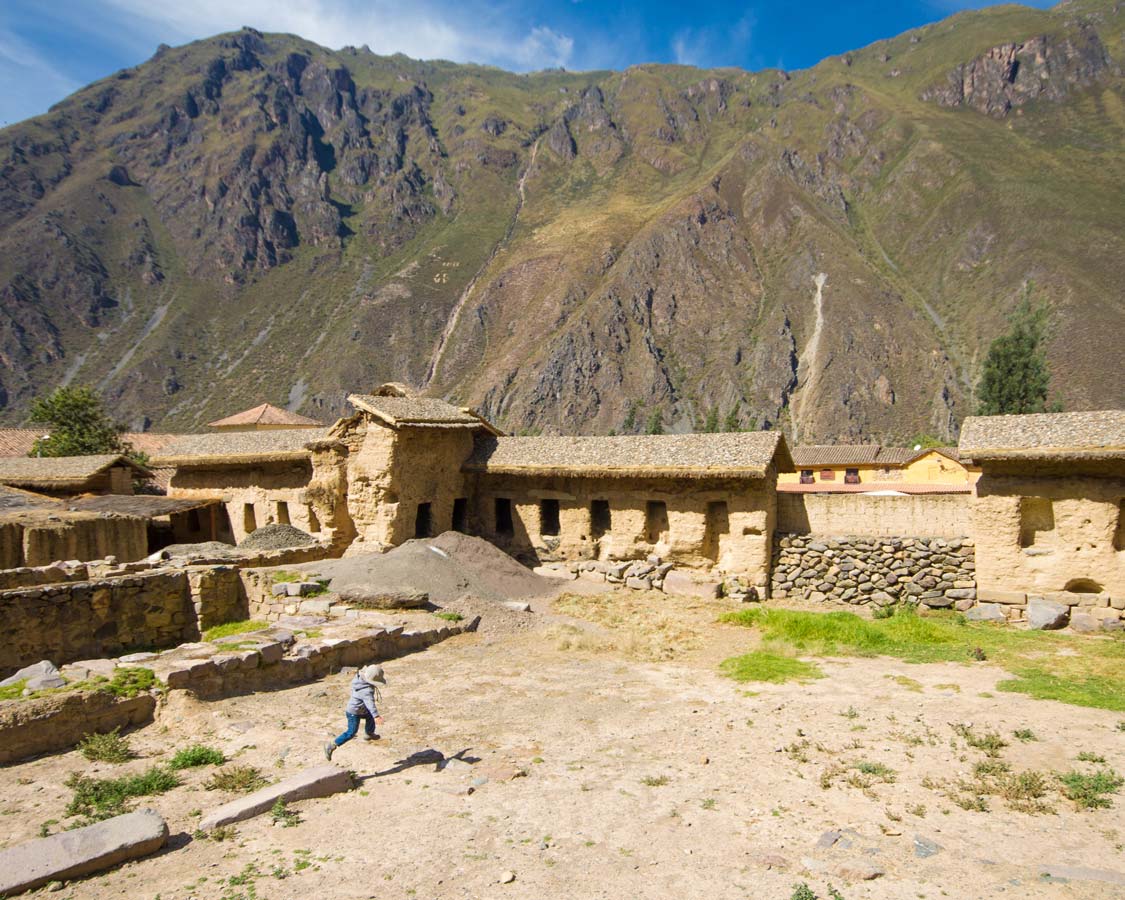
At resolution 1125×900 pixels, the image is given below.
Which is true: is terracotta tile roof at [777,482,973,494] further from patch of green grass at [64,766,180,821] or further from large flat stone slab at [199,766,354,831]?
patch of green grass at [64,766,180,821]

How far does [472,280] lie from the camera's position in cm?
12519

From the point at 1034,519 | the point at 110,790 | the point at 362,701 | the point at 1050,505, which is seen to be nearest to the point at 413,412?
the point at 362,701

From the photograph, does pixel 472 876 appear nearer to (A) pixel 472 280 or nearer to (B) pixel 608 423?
(B) pixel 608 423

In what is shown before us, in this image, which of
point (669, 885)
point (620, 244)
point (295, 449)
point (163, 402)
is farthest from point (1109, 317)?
point (163, 402)

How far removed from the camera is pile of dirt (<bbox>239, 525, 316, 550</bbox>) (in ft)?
58.5

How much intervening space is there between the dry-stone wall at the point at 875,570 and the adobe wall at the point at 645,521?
2.36 feet

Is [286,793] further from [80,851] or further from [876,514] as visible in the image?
[876,514]

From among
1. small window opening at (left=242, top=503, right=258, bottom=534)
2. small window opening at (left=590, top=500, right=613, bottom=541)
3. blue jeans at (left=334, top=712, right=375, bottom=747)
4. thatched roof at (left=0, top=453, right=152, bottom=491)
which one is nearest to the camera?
blue jeans at (left=334, top=712, right=375, bottom=747)

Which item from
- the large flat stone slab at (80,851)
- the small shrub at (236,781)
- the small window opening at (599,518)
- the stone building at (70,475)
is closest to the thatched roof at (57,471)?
the stone building at (70,475)

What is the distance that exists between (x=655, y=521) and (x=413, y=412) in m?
7.20

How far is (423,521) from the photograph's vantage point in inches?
803

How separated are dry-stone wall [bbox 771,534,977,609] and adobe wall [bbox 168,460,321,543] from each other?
1354 centimetres

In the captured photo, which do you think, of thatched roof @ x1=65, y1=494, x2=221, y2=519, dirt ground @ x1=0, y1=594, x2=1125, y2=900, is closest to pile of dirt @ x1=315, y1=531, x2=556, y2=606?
dirt ground @ x1=0, y1=594, x2=1125, y2=900

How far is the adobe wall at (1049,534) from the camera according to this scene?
1355 cm
